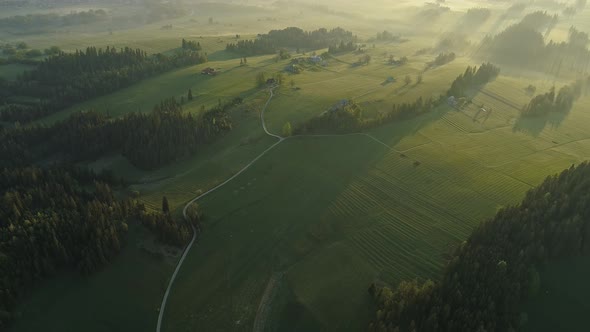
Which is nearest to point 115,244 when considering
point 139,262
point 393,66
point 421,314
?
point 139,262

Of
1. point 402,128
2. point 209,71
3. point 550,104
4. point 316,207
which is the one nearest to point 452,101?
point 402,128

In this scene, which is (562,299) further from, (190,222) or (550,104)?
(550,104)

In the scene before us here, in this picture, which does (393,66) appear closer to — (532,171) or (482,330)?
(532,171)

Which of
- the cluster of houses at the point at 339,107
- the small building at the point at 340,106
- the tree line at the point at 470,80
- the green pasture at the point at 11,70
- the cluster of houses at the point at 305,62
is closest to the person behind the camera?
the cluster of houses at the point at 339,107

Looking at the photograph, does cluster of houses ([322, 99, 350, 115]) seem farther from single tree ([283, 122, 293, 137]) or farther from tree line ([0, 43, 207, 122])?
tree line ([0, 43, 207, 122])

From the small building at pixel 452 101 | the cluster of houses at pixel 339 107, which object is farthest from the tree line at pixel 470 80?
the cluster of houses at pixel 339 107

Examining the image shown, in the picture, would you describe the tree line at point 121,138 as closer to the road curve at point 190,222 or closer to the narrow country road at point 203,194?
the narrow country road at point 203,194

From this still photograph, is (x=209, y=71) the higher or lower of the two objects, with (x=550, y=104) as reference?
higher
